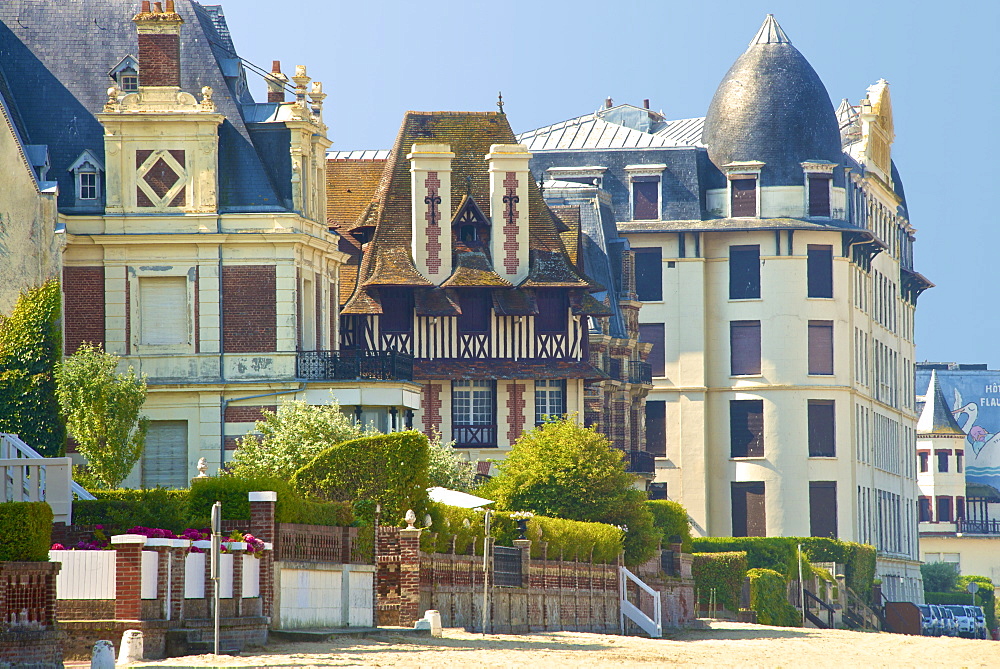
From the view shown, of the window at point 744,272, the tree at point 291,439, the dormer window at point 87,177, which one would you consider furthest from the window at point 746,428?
the dormer window at point 87,177

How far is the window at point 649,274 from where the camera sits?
3430 inches

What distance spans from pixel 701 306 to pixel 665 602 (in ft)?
88.0

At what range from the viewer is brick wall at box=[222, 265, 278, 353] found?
53.1m

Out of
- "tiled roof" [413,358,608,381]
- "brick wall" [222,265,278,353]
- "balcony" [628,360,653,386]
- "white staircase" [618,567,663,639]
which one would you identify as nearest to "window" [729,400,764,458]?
"balcony" [628,360,653,386]

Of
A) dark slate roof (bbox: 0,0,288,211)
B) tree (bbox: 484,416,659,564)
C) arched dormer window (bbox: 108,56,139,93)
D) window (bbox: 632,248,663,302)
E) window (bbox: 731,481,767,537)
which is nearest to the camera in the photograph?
dark slate roof (bbox: 0,0,288,211)

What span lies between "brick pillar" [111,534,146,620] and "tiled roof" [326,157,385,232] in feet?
124

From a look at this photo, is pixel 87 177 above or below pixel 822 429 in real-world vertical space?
above

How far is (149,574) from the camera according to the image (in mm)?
31594

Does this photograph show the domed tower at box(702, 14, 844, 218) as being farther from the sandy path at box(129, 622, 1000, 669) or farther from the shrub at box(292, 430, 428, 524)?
the shrub at box(292, 430, 428, 524)

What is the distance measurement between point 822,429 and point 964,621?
16177mm

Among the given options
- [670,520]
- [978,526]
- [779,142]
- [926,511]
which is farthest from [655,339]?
[978,526]

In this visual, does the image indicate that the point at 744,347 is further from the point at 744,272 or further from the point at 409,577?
the point at 409,577

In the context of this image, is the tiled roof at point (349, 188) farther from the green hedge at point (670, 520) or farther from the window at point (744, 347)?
the window at point (744, 347)

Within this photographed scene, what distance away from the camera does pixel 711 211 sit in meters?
87.4
